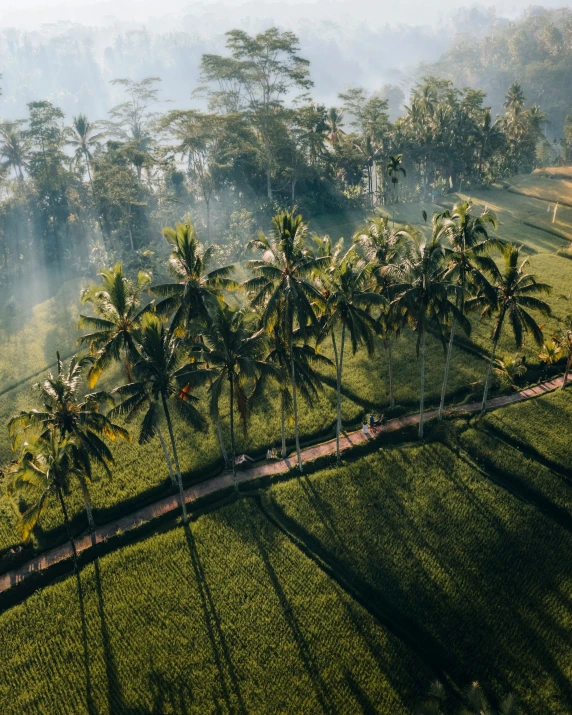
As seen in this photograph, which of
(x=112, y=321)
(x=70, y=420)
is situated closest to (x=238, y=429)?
(x=112, y=321)

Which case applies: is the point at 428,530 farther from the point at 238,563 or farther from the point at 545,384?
the point at 545,384

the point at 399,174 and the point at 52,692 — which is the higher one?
the point at 399,174

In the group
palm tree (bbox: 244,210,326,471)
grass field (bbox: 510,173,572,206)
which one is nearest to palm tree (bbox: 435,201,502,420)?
palm tree (bbox: 244,210,326,471)

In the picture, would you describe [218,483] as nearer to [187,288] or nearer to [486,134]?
[187,288]

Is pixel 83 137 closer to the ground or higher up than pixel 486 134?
higher up

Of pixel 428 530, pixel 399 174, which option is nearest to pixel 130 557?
pixel 428 530
